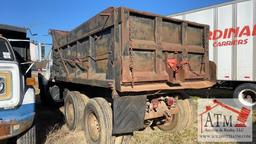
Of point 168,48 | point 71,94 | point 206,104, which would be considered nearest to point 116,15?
point 168,48

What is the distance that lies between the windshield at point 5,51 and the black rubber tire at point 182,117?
3.61 meters

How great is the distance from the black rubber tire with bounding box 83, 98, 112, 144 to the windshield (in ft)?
5.74

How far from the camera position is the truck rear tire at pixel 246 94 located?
30.1 ft

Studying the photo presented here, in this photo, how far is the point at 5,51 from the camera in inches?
166

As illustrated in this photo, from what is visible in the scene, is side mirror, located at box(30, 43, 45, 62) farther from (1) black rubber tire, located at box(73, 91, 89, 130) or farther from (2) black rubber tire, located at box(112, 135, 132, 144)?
(2) black rubber tire, located at box(112, 135, 132, 144)

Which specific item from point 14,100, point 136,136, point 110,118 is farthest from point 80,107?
point 14,100

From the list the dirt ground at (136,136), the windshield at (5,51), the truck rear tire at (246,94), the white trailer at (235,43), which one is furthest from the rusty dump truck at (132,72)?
the truck rear tire at (246,94)

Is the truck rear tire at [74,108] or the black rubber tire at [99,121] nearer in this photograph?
the black rubber tire at [99,121]

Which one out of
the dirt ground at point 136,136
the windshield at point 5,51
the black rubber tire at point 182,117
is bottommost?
the dirt ground at point 136,136

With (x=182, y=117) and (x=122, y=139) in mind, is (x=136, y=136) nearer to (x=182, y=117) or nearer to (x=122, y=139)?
(x=122, y=139)

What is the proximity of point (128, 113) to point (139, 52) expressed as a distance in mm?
1045

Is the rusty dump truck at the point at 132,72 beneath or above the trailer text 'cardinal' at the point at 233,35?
beneath

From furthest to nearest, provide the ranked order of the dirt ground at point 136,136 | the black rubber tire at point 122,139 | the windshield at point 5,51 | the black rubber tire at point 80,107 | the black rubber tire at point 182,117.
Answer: the black rubber tire at point 80,107, the black rubber tire at point 182,117, the dirt ground at point 136,136, the black rubber tire at point 122,139, the windshield at point 5,51

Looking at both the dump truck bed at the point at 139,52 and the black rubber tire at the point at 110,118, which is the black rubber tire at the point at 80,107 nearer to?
the dump truck bed at the point at 139,52
